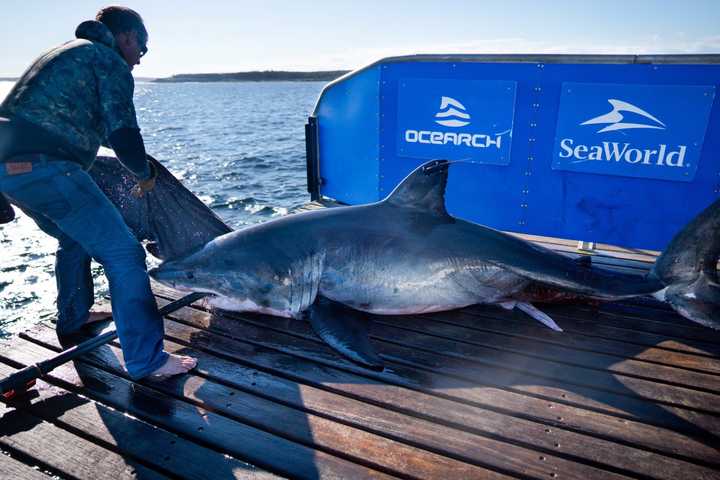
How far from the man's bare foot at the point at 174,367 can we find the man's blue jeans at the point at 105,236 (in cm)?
5

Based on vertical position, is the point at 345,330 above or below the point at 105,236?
below

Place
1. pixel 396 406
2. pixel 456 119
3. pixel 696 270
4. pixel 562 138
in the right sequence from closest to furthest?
pixel 396 406
pixel 696 270
pixel 562 138
pixel 456 119

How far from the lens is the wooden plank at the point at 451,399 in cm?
338

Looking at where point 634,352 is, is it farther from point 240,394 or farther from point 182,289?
point 182,289

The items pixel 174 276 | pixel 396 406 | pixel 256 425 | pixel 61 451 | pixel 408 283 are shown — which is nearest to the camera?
pixel 61 451

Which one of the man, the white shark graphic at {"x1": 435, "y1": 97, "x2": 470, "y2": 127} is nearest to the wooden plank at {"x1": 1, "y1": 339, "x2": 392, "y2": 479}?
the man

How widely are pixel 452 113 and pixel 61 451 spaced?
6.32m

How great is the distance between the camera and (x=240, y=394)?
3885 mm

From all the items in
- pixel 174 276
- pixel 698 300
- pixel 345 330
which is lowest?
pixel 345 330

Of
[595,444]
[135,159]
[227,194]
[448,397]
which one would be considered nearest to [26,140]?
[135,159]

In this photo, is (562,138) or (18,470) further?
(562,138)

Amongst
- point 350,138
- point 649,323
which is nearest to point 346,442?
point 649,323

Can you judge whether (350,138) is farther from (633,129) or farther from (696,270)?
(696,270)

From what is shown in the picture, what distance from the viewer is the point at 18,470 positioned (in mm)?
3162
